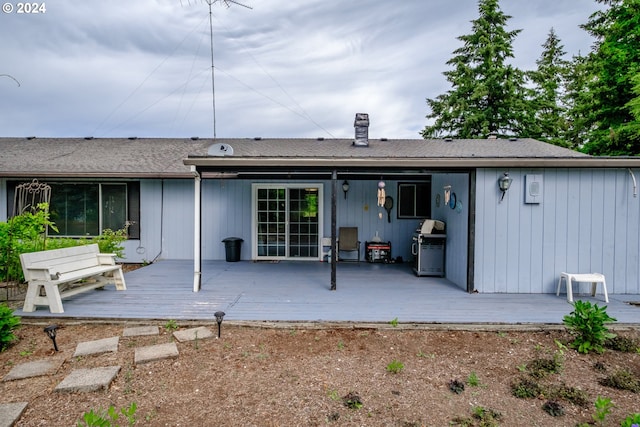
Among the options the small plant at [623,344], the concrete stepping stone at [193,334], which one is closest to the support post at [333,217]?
the concrete stepping stone at [193,334]

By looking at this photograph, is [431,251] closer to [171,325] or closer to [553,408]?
[553,408]

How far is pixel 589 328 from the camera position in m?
3.23

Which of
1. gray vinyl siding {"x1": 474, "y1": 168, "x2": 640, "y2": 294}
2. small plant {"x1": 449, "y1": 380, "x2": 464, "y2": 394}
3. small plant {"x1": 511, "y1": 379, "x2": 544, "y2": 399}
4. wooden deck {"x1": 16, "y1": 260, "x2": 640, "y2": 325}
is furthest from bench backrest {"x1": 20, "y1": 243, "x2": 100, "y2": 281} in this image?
gray vinyl siding {"x1": 474, "y1": 168, "x2": 640, "y2": 294}

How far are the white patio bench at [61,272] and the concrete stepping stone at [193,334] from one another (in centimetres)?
173

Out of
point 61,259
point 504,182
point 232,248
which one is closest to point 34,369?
point 61,259

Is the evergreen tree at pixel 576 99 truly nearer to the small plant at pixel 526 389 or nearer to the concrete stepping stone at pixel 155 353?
the small plant at pixel 526 389

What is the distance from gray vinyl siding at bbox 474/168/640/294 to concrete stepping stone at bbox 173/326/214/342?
13.3 ft

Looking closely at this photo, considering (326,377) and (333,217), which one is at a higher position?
(333,217)

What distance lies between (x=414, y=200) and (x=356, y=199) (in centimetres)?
140

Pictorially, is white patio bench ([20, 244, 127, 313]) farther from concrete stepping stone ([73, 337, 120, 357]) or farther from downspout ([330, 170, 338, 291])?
downspout ([330, 170, 338, 291])

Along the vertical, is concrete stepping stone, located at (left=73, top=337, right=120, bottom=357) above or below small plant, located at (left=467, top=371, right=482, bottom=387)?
above

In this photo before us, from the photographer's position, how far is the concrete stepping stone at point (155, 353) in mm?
2947

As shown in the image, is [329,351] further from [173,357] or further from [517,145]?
[517,145]

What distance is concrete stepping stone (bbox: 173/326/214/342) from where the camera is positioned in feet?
11.1
